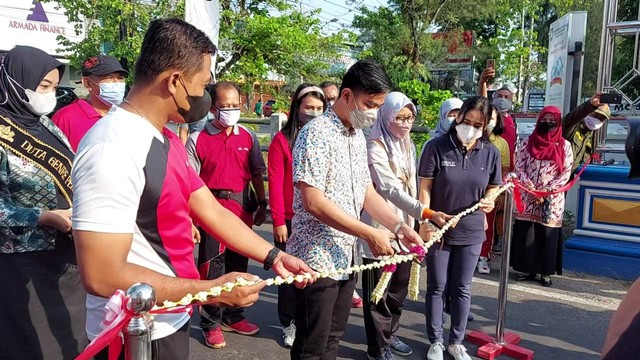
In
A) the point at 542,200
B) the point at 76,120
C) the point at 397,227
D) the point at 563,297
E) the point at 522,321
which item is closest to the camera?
the point at 397,227

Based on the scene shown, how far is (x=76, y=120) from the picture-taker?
3352mm

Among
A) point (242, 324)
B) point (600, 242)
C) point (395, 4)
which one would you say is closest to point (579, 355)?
point (600, 242)

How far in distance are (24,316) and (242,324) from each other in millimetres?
2165

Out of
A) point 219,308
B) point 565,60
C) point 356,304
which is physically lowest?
point 356,304

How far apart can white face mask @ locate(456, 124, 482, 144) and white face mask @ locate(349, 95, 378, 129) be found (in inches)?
47.8

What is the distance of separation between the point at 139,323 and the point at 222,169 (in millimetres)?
2697

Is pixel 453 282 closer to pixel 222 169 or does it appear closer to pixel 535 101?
pixel 222 169

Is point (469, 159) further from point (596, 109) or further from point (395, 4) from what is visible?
point (395, 4)

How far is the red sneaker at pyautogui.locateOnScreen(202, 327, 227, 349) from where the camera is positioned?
13.1 feet

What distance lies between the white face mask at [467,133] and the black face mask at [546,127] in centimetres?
203

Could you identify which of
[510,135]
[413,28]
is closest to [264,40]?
[510,135]

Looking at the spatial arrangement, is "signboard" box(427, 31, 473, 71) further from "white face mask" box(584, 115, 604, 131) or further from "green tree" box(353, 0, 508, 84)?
"white face mask" box(584, 115, 604, 131)

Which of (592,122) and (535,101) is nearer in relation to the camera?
(592,122)

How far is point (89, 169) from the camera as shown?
148 cm
